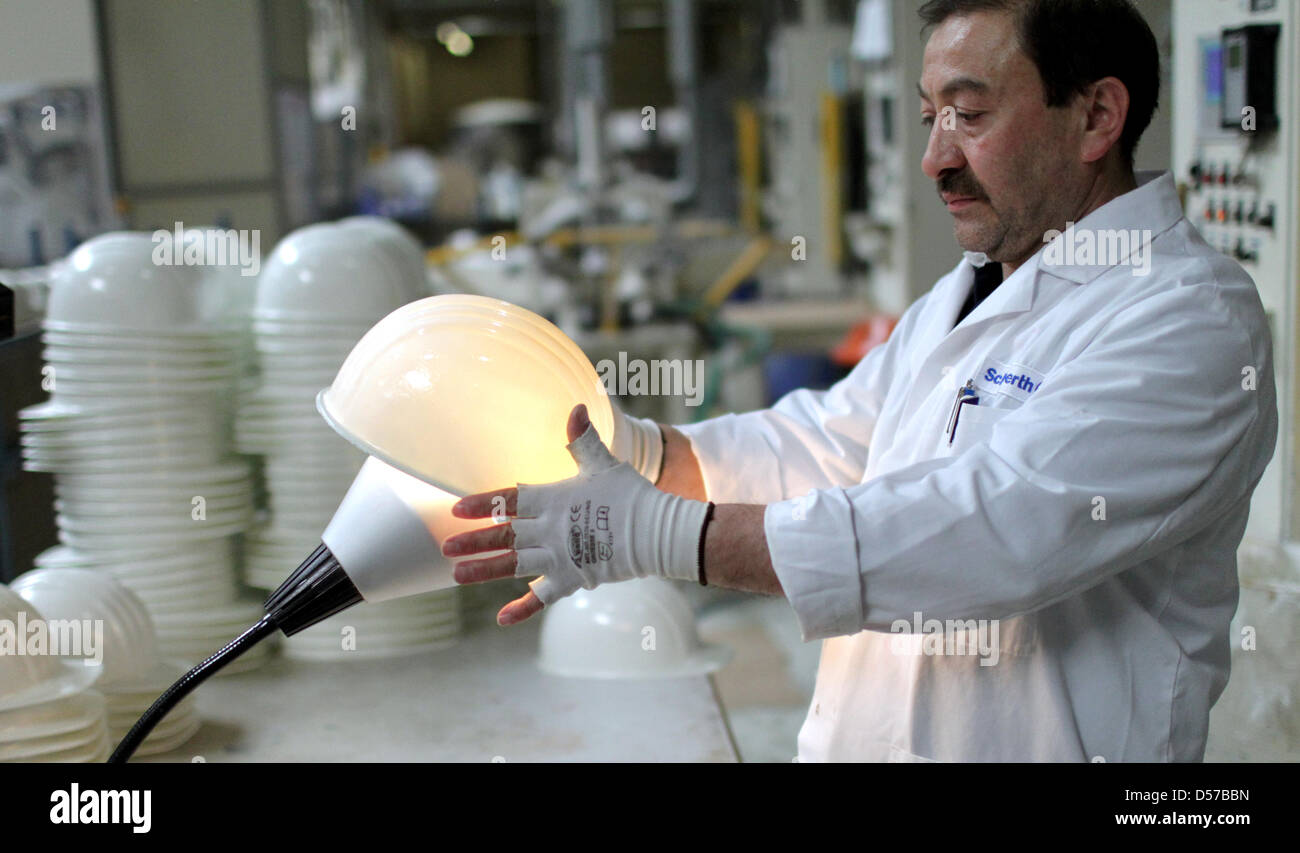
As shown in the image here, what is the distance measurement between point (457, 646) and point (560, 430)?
1.11 metres

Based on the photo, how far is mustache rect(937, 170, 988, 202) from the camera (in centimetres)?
127

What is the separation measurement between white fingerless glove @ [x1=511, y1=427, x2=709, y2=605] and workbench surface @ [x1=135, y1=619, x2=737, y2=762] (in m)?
0.65

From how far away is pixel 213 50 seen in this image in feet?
10.8

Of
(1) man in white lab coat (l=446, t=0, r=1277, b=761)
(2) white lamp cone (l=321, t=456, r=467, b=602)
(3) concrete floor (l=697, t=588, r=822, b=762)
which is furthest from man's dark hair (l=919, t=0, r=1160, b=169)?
(3) concrete floor (l=697, t=588, r=822, b=762)

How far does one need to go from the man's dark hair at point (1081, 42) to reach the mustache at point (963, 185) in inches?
4.1

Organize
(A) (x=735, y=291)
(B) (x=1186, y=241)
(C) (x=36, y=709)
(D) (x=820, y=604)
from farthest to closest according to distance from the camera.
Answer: (A) (x=735, y=291) < (C) (x=36, y=709) < (B) (x=1186, y=241) < (D) (x=820, y=604)

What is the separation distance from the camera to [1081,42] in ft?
3.95

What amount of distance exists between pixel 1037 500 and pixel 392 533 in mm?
541

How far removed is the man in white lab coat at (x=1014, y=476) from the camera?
40.5 inches

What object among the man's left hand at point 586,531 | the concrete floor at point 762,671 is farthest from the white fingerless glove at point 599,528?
the concrete floor at point 762,671

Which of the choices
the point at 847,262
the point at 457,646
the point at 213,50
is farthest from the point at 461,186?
the point at 457,646

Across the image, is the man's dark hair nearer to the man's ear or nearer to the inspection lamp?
the man's ear

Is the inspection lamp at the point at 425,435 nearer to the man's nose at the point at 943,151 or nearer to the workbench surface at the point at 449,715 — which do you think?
the man's nose at the point at 943,151

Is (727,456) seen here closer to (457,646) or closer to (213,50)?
(457,646)
